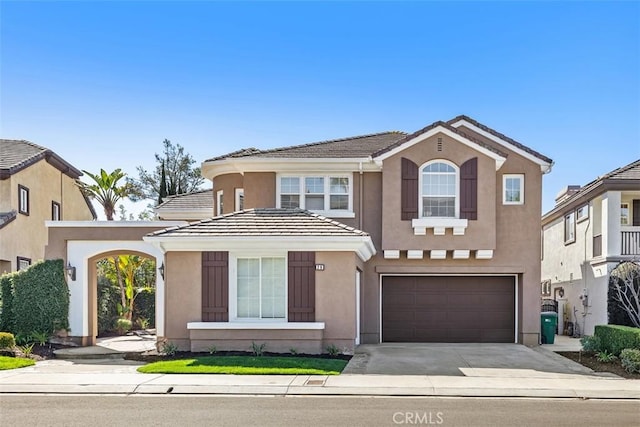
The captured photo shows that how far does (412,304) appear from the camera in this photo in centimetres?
1945

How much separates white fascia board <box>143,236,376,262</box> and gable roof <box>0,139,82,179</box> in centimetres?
1093

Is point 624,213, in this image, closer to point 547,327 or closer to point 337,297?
point 547,327

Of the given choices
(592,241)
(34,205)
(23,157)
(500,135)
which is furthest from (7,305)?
(592,241)

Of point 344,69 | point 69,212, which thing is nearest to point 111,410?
point 344,69

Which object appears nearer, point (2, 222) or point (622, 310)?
point (622, 310)

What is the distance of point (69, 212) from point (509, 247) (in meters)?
21.1

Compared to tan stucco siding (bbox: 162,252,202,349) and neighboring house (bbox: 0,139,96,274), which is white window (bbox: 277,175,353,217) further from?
neighboring house (bbox: 0,139,96,274)

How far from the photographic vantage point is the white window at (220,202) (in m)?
20.9

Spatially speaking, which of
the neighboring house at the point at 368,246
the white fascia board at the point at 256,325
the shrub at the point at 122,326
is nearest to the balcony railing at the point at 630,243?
the neighboring house at the point at 368,246

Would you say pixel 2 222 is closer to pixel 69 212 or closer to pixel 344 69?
pixel 69 212

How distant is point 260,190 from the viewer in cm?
1933

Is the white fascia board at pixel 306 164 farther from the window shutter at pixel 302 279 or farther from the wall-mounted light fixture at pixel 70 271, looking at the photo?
the wall-mounted light fixture at pixel 70 271

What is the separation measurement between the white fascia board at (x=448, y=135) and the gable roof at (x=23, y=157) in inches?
570

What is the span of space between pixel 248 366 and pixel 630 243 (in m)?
15.1
